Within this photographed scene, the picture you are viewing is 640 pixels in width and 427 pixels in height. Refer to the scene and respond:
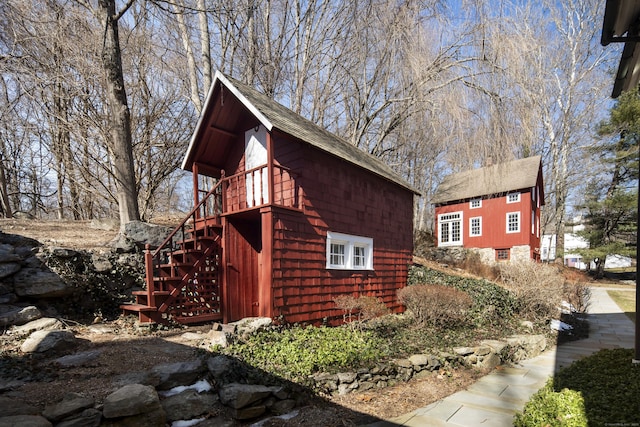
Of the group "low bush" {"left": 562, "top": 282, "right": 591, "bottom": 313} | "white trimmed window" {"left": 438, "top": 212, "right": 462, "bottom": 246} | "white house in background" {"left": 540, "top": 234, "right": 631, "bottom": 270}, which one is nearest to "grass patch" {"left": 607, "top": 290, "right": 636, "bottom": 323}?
"low bush" {"left": 562, "top": 282, "right": 591, "bottom": 313}

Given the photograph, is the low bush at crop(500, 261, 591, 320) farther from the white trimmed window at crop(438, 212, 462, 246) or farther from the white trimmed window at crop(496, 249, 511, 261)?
the white trimmed window at crop(438, 212, 462, 246)

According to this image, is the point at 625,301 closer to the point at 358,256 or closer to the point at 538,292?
the point at 538,292

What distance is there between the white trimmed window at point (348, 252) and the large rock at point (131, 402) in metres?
4.98

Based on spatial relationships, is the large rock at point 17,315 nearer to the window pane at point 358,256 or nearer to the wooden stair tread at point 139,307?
the wooden stair tread at point 139,307

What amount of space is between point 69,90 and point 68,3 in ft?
10.1

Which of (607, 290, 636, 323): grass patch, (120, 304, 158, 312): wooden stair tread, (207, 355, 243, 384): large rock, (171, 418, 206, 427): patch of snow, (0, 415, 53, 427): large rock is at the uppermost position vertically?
(120, 304, 158, 312): wooden stair tread

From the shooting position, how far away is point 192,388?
407 cm

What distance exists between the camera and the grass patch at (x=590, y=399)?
2.73m

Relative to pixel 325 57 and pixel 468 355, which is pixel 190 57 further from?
pixel 468 355

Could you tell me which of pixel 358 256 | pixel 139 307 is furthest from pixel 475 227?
pixel 139 307

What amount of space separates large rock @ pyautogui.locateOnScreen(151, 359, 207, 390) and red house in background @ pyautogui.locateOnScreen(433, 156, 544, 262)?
1945 centimetres

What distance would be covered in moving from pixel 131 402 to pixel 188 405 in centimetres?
67

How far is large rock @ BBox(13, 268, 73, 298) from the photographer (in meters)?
5.99

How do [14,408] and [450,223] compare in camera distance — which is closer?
[14,408]
